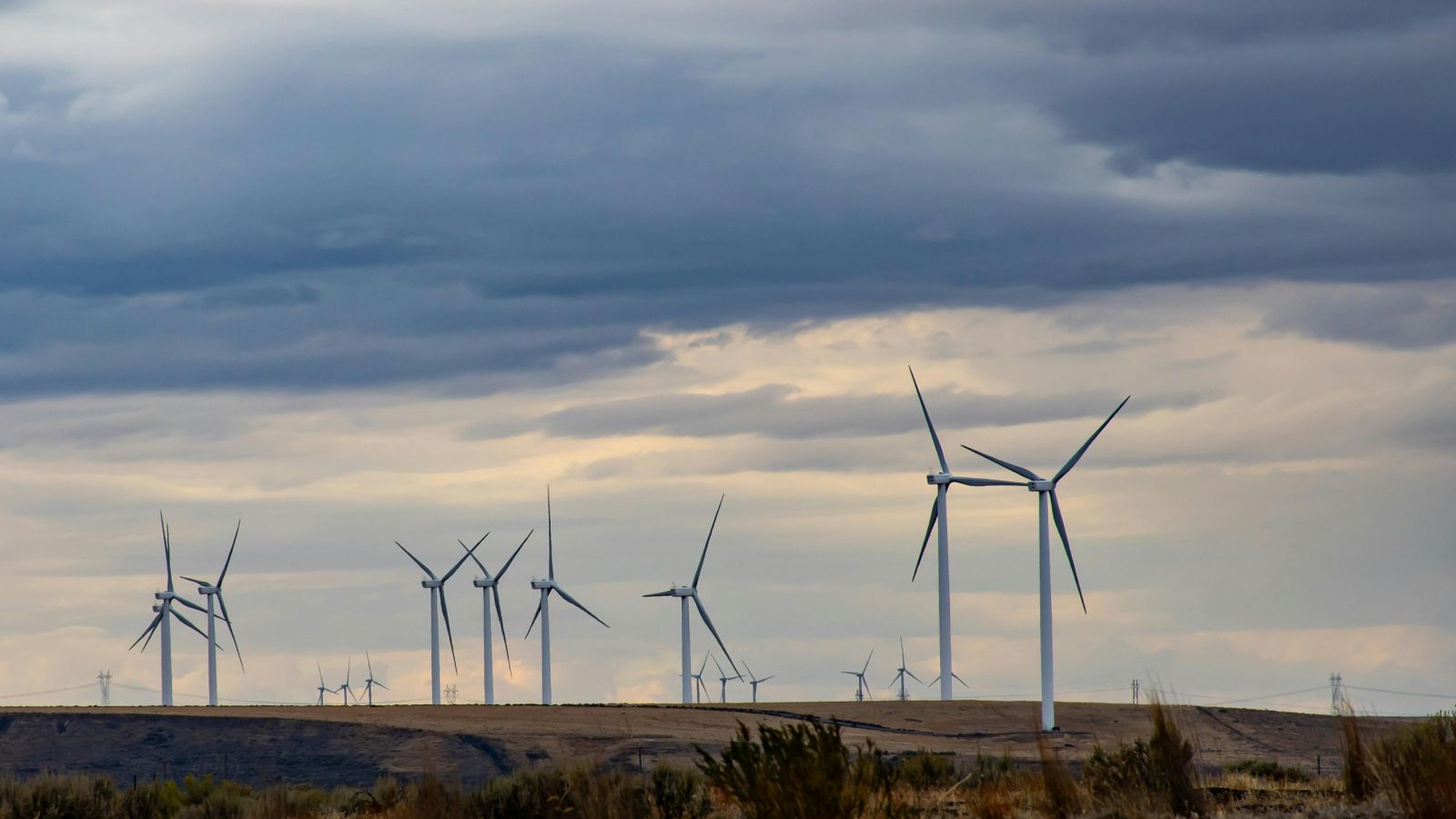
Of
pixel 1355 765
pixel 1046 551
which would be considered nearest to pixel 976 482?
pixel 1046 551

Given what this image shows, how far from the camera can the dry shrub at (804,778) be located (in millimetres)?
27062

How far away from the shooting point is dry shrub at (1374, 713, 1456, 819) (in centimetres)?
2627

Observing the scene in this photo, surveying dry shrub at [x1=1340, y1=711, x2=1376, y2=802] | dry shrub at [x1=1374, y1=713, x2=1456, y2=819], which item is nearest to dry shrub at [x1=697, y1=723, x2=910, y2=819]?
dry shrub at [x1=1374, y1=713, x2=1456, y2=819]

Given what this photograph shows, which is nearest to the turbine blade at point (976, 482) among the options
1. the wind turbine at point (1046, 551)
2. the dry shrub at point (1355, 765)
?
the wind turbine at point (1046, 551)

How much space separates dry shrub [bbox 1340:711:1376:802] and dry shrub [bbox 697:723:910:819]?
8281 millimetres

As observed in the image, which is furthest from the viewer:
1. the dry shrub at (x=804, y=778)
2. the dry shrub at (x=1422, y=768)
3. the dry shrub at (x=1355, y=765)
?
the dry shrub at (x=1355, y=765)

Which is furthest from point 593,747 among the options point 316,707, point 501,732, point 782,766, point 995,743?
point 782,766

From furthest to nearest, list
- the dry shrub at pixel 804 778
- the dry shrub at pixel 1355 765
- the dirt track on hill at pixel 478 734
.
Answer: the dirt track on hill at pixel 478 734
the dry shrub at pixel 1355 765
the dry shrub at pixel 804 778

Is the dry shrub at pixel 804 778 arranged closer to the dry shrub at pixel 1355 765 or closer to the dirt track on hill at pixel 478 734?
the dry shrub at pixel 1355 765

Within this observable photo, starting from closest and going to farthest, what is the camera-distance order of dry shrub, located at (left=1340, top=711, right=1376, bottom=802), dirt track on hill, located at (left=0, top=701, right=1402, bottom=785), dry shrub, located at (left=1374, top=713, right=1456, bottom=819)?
dry shrub, located at (left=1374, top=713, right=1456, bottom=819)
dry shrub, located at (left=1340, top=711, right=1376, bottom=802)
dirt track on hill, located at (left=0, top=701, right=1402, bottom=785)

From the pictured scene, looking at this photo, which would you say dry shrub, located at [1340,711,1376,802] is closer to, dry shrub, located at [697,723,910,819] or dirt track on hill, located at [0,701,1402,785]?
dry shrub, located at [697,723,910,819]

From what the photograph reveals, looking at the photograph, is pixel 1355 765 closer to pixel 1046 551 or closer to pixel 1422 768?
pixel 1422 768

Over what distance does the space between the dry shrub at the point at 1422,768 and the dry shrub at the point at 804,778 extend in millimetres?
7412

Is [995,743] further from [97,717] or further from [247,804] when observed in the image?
[247,804]
